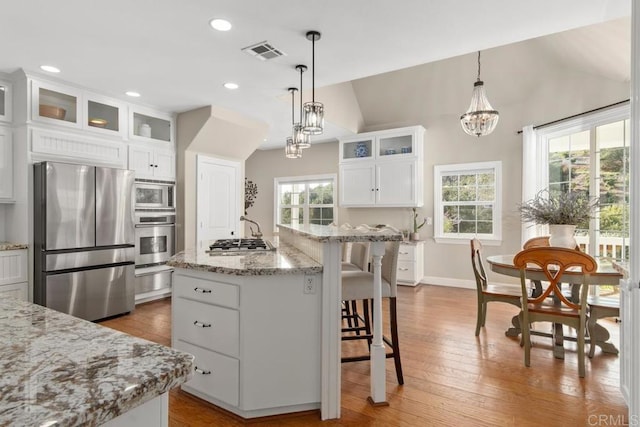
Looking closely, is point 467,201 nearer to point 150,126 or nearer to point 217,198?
point 217,198

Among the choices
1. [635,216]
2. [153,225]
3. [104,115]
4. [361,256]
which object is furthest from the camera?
[153,225]

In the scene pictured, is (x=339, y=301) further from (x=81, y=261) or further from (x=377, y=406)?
(x=81, y=261)

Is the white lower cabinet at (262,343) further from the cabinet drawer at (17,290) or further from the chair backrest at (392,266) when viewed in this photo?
the cabinet drawer at (17,290)

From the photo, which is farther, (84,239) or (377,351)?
(84,239)

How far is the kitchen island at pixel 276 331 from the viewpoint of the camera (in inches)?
75.3

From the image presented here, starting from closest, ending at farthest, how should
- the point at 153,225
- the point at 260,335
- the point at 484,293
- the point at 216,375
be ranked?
the point at 260,335
the point at 216,375
the point at 484,293
the point at 153,225

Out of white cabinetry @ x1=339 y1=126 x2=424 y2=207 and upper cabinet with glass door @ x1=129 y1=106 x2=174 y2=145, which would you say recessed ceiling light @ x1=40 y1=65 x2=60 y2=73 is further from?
white cabinetry @ x1=339 y1=126 x2=424 y2=207

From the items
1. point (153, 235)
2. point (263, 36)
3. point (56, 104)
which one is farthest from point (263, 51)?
point (153, 235)

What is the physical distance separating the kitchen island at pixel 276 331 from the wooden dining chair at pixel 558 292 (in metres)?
1.37

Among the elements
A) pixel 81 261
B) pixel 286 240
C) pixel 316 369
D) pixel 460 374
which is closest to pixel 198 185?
pixel 81 261

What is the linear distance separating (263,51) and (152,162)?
2.42 meters

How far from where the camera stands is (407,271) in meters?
5.52

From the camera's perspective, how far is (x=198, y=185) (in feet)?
15.9

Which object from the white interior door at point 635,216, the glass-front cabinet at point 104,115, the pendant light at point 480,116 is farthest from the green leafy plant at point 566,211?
the glass-front cabinet at point 104,115
